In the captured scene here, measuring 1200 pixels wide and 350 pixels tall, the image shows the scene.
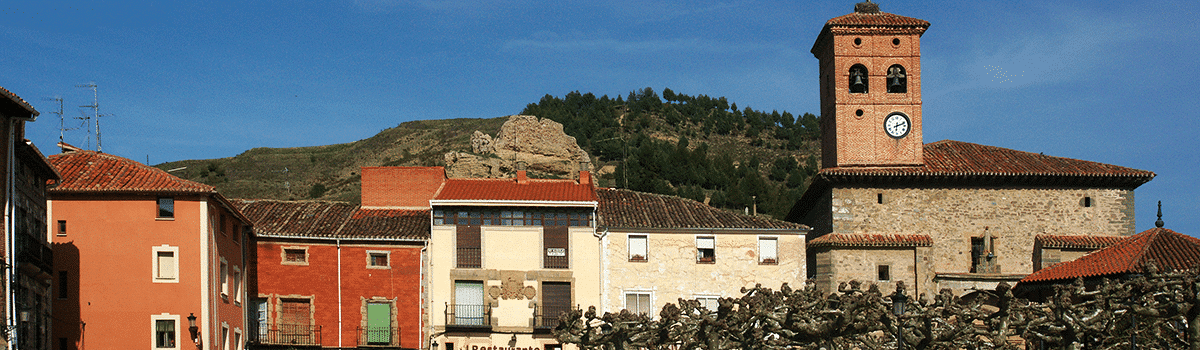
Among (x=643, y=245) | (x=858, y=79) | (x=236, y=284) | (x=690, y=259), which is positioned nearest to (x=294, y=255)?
(x=236, y=284)

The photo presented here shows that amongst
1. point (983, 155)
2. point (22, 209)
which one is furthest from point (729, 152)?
point (22, 209)

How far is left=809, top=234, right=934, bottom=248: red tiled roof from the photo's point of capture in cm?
4656

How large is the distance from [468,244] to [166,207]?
10.4 meters

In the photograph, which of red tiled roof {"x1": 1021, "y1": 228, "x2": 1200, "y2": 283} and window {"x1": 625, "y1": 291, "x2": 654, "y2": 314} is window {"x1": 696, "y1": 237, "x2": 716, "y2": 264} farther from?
red tiled roof {"x1": 1021, "y1": 228, "x2": 1200, "y2": 283}

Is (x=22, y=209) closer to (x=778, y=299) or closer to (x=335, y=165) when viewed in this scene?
(x=778, y=299)

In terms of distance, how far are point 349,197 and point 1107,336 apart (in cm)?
5410

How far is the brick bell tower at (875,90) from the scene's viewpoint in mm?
48750

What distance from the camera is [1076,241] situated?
1870 inches

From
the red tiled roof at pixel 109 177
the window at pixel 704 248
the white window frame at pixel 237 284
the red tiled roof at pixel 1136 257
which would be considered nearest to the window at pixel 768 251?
the window at pixel 704 248

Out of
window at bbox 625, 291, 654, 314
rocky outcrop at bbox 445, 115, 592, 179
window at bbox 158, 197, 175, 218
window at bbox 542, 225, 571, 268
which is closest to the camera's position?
window at bbox 158, 197, 175, 218

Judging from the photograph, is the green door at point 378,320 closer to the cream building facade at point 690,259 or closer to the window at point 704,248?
the cream building facade at point 690,259

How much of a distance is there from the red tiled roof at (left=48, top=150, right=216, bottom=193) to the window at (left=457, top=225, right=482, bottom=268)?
9.13 m

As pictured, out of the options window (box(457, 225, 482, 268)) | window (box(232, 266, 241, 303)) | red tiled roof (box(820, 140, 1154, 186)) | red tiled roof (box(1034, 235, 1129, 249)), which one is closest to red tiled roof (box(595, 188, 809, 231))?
red tiled roof (box(820, 140, 1154, 186))

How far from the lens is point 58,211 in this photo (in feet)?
127
